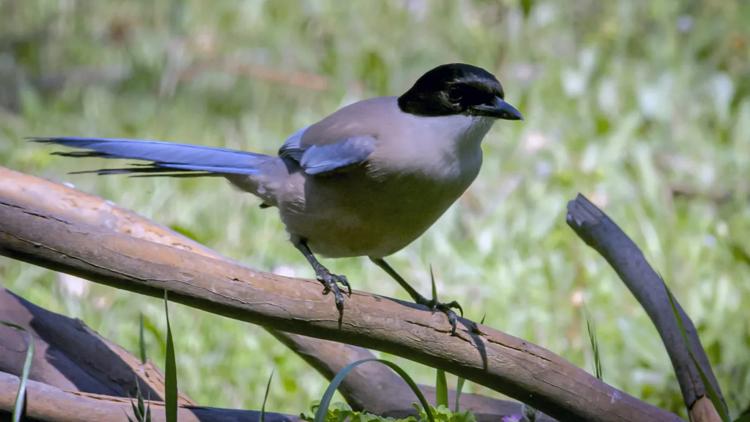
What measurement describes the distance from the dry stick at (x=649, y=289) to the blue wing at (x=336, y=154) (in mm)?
603

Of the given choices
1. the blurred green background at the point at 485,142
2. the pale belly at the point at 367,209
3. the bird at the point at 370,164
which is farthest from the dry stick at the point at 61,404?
the blurred green background at the point at 485,142

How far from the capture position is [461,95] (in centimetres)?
340

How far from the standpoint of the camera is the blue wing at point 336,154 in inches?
129

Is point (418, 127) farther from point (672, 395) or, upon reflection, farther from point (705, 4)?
point (705, 4)

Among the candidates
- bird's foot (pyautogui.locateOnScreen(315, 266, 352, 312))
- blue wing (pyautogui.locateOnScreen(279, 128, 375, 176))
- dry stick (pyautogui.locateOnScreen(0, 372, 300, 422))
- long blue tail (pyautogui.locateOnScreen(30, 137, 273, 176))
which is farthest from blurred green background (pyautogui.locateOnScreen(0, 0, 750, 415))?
dry stick (pyautogui.locateOnScreen(0, 372, 300, 422))

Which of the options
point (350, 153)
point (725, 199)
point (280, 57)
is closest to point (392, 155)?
point (350, 153)

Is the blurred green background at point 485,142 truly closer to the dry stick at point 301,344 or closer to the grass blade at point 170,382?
the dry stick at point 301,344

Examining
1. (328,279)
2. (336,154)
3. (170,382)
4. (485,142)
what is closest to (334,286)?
A: (328,279)

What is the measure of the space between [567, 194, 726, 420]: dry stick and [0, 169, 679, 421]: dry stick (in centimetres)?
22

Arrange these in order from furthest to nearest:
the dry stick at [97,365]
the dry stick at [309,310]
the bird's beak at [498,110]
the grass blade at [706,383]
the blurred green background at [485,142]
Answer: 1. the blurred green background at [485,142]
2. the bird's beak at [498,110]
3. the dry stick at [97,365]
4. the grass blade at [706,383]
5. the dry stick at [309,310]

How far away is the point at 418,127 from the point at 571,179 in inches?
85.9

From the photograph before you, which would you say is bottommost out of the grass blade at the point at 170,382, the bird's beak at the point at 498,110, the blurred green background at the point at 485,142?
the grass blade at the point at 170,382

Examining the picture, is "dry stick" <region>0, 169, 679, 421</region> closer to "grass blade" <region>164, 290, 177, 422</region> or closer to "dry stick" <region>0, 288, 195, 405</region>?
"grass blade" <region>164, 290, 177, 422</region>

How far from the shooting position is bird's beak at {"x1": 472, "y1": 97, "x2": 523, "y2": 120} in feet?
10.9
